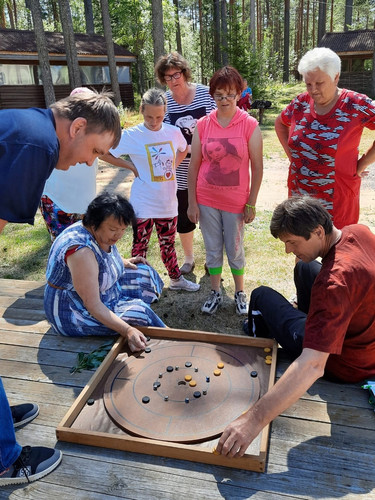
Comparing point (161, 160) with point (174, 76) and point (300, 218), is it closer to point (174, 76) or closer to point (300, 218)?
point (174, 76)

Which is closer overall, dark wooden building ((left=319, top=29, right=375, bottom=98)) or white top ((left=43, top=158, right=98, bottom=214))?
white top ((left=43, top=158, right=98, bottom=214))

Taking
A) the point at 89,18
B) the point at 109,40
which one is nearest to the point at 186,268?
the point at 109,40

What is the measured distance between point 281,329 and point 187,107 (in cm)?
206

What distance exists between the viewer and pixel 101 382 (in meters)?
2.14

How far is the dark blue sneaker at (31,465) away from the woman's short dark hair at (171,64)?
2.79 m

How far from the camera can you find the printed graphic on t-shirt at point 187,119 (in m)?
3.58

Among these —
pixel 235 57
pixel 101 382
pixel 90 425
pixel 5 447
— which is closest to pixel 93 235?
pixel 101 382

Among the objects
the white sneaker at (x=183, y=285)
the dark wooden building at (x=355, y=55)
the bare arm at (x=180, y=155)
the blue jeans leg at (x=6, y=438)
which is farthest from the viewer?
the dark wooden building at (x=355, y=55)

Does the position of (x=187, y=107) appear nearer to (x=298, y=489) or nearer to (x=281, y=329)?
(x=281, y=329)

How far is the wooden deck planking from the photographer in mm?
1580

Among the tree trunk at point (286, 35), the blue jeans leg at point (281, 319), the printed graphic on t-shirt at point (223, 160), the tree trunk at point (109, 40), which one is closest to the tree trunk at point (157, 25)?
the tree trunk at point (109, 40)

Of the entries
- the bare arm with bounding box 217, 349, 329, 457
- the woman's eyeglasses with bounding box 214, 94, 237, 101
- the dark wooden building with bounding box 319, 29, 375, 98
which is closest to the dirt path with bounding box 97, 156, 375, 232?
the woman's eyeglasses with bounding box 214, 94, 237, 101

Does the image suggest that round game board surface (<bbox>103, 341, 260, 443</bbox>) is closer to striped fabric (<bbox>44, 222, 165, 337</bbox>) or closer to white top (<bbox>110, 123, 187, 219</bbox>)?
striped fabric (<bbox>44, 222, 165, 337</bbox>)

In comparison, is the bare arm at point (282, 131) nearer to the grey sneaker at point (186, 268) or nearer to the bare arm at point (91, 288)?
the grey sneaker at point (186, 268)
